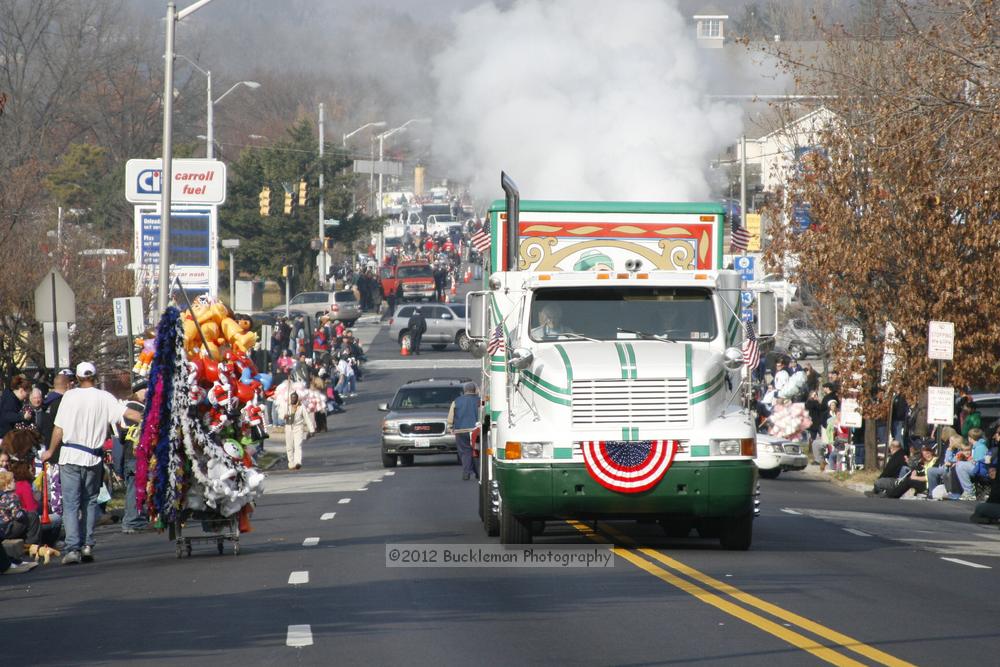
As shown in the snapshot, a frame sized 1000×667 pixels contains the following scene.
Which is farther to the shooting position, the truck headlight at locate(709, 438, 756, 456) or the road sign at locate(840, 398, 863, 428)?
the road sign at locate(840, 398, 863, 428)

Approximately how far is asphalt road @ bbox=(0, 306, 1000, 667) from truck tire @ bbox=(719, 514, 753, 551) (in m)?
0.17

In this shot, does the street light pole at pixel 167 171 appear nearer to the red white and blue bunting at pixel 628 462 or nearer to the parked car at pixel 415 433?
the parked car at pixel 415 433

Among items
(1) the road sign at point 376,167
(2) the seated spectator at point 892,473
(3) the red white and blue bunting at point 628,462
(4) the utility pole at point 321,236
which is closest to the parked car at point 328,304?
(4) the utility pole at point 321,236

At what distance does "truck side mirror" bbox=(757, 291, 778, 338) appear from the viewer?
612 inches

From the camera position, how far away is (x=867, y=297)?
102 ft

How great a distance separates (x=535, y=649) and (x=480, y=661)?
1.75ft

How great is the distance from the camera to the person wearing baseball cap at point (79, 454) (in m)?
16.2

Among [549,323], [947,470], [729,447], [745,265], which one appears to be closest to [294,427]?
[947,470]

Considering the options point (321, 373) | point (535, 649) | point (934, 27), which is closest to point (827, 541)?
point (934, 27)

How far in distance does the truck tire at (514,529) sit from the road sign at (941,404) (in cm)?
1348

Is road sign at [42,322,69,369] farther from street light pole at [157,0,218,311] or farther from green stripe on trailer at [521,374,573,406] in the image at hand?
green stripe on trailer at [521,374,573,406]

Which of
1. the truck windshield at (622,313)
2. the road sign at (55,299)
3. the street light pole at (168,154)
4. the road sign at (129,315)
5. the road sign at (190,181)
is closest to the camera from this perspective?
the truck windshield at (622,313)

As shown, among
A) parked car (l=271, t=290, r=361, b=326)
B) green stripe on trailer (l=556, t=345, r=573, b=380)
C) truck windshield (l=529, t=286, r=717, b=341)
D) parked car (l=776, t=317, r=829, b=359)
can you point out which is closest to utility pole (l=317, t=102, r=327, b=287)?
parked car (l=271, t=290, r=361, b=326)

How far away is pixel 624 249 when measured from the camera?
1712 cm
